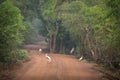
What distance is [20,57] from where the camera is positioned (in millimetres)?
39406

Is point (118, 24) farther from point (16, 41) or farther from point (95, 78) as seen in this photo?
point (16, 41)

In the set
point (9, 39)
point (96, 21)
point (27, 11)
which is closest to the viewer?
point (9, 39)

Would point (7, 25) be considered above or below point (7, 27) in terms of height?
above

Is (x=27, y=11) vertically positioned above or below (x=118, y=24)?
above

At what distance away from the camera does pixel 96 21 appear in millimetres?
34906

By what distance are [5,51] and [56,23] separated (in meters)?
31.3

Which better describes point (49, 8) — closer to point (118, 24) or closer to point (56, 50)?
point (56, 50)

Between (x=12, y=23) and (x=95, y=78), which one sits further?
(x=12, y=23)

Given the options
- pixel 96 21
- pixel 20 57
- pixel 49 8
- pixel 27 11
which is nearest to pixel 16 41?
pixel 20 57

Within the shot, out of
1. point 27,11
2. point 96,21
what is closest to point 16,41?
point 96,21

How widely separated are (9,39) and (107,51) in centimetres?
1213

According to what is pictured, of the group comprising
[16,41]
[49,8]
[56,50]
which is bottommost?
[56,50]

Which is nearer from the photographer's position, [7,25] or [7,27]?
[7,27]

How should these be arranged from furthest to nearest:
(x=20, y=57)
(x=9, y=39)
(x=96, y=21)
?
(x=20, y=57) < (x=96, y=21) < (x=9, y=39)
